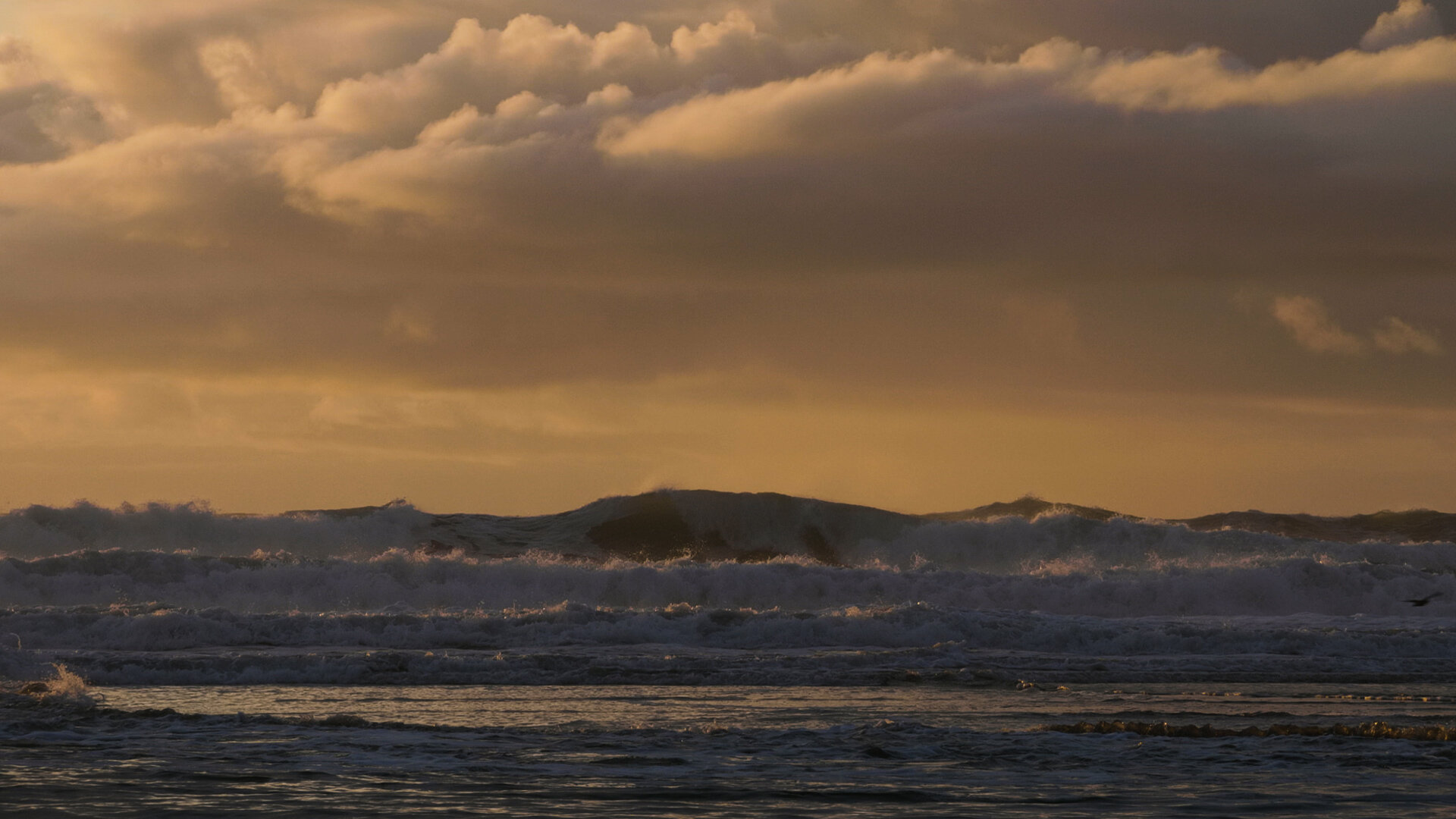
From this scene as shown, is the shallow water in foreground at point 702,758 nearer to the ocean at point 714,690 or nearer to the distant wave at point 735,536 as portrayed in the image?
the ocean at point 714,690

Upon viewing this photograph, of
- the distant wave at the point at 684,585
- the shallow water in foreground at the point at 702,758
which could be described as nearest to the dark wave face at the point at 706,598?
the distant wave at the point at 684,585

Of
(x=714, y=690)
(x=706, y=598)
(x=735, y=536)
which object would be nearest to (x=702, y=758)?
(x=714, y=690)

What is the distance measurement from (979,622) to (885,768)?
12.5 m

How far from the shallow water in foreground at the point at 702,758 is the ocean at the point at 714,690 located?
1.9 inches

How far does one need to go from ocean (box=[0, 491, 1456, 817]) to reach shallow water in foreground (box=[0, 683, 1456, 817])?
0.05 m

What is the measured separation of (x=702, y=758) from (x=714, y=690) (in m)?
5.82

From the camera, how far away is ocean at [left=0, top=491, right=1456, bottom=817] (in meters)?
8.26

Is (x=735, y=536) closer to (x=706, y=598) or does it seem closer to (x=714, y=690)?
(x=706, y=598)

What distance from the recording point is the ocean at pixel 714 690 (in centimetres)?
826

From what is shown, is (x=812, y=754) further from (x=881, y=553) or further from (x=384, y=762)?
(x=881, y=553)

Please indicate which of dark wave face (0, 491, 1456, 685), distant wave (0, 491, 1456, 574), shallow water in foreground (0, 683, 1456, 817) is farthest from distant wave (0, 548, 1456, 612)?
shallow water in foreground (0, 683, 1456, 817)

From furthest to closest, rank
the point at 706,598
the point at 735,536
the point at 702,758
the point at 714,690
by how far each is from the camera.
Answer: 1. the point at 735,536
2. the point at 706,598
3. the point at 714,690
4. the point at 702,758

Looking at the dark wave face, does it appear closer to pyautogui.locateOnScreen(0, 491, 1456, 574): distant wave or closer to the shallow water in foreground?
pyautogui.locateOnScreen(0, 491, 1456, 574): distant wave

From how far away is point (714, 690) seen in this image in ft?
Answer: 50.4
